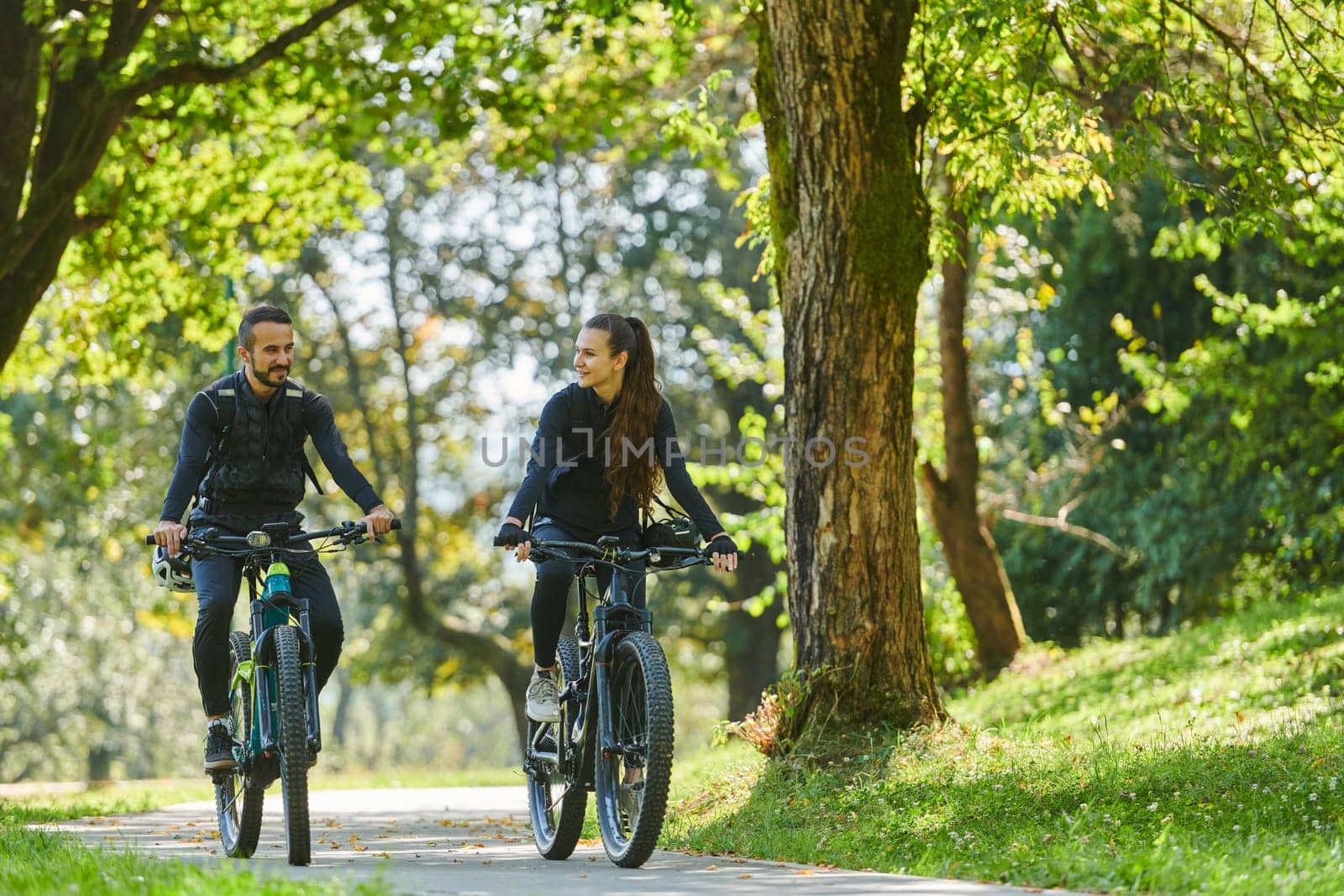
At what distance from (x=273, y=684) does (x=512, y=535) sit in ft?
3.94

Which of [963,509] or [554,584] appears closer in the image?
[554,584]

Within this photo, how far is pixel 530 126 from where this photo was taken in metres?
14.7

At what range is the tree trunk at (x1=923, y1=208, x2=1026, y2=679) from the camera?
16625 millimetres

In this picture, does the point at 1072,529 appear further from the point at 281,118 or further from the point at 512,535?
the point at 512,535

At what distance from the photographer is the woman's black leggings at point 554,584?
21.2 feet

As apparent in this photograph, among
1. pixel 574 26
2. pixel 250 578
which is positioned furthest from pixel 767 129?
pixel 250 578

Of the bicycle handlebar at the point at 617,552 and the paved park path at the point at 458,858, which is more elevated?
the bicycle handlebar at the point at 617,552

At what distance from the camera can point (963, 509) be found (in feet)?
55.8

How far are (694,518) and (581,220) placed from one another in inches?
843

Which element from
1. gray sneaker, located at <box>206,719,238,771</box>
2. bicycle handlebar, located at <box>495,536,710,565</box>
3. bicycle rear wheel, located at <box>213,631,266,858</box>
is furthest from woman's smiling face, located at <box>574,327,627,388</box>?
gray sneaker, located at <box>206,719,238,771</box>

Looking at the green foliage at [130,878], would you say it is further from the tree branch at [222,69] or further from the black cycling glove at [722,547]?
the tree branch at [222,69]

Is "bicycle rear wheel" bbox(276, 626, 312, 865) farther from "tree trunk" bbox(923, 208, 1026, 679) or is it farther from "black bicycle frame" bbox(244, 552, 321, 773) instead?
"tree trunk" bbox(923, 208, 1026, 679)

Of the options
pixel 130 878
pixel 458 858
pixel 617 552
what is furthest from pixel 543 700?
pixel 130 878

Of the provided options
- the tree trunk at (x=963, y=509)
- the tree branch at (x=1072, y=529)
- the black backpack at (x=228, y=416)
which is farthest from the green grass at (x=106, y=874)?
the tree branch at (x=1072, y=529)
